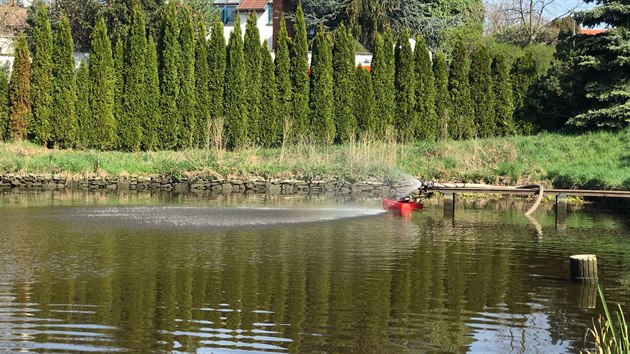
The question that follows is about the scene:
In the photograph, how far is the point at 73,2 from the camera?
43719 millimetres

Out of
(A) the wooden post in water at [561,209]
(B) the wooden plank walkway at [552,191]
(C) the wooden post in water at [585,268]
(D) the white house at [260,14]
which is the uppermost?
(D) the white house at [260,14]

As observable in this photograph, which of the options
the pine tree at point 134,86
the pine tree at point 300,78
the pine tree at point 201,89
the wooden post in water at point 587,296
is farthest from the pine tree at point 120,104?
the wooden post in water at point 587,296

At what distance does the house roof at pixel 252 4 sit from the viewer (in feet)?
178

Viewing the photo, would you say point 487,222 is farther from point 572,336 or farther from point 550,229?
point 572,336

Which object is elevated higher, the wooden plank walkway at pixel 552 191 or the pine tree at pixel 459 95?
the pine tree at pixel 459 95

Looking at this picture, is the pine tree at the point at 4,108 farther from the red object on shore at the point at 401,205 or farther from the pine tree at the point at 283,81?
the red object on shore at the point at 401,205

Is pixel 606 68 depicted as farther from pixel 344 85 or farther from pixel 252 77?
pixel 252 77

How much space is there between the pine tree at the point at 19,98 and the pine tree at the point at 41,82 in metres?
0.19

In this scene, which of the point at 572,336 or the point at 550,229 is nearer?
the point at 572,336

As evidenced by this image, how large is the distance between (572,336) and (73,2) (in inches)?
1498

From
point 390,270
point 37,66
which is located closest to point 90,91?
point 37,66

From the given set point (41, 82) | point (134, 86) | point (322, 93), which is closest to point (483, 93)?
point (322, 93)

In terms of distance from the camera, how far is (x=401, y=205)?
21844mm

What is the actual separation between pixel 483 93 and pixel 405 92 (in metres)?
2.80
